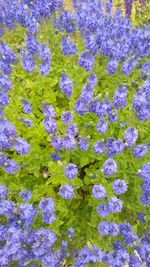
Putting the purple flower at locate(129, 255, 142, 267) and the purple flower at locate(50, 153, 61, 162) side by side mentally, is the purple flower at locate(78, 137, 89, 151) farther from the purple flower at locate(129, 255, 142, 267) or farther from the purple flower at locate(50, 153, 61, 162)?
the purple flower at locate(129, 255, 142, 267)

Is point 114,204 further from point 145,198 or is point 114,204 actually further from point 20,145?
point 20,145

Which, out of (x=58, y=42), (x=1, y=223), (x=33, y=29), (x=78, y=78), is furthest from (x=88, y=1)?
(x=1, y=223)

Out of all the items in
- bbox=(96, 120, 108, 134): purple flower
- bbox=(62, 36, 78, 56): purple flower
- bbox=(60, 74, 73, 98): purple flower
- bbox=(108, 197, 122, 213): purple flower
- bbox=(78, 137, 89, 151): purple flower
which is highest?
bbox=(62, 36, 78, 56): purple flower

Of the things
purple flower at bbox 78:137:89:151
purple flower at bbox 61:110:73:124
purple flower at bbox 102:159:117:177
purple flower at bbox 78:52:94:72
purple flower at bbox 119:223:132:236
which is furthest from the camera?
purple flower at bbox 78:52:94:72

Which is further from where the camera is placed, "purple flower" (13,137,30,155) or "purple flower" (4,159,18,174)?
"purple flower" (4,159,18,174)

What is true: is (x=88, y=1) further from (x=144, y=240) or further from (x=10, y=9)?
(x=144, y=240)

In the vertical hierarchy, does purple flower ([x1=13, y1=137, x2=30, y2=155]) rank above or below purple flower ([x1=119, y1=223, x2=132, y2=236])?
above

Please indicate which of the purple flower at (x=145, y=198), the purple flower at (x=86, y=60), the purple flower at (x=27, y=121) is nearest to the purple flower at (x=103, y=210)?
the purple flower at (x=145, y=198)

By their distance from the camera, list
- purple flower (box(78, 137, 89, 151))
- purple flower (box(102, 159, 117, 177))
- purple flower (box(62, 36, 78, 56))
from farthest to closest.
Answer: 1. purple flower (box(62, 36, 78, 56))
2. purple flower (box(78, 137, 89, 151))
3. purple flower (box(102, 159, 117, 177))

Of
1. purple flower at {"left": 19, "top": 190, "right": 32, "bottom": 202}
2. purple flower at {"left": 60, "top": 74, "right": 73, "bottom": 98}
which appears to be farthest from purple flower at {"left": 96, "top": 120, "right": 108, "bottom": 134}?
purple flower at {"left": 19, "top": 190, "right": 32, "bottom": 202}
